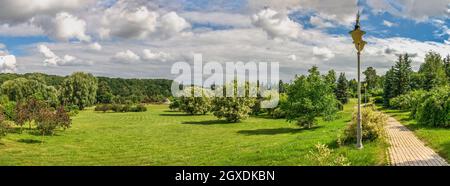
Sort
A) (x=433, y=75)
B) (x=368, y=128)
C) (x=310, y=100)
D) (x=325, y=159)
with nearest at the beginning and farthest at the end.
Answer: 1. (x=325, y=159)
2. (x=368, y=128)
3. (x=310, y=100)
4. (x=433, y=75)

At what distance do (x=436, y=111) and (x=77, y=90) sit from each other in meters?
79.1

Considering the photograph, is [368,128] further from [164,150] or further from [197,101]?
[197,101]

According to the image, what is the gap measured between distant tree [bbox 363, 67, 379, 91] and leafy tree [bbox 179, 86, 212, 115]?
5860cm

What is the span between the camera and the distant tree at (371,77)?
380ft

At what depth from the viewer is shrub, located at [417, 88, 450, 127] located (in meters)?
28.0

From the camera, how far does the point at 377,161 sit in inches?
578

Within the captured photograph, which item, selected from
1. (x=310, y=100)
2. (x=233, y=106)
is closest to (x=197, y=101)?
(x=233, y=106)

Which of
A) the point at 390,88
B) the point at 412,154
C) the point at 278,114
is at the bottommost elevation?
the point at 278,114

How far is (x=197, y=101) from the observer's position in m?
73.0

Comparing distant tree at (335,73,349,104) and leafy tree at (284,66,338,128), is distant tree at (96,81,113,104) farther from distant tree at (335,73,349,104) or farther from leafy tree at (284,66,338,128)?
leafy tree at (284,66,338,128)

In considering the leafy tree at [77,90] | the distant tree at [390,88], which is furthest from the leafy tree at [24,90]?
the distant tree at [390,88]

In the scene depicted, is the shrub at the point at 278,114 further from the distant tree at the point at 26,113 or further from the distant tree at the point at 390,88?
the distant tree at the point at 26,113
